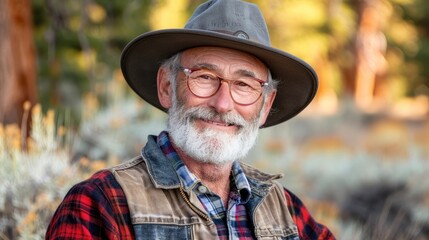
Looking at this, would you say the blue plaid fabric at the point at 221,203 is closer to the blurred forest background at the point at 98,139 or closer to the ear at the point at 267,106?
the ear at the point at 267,106

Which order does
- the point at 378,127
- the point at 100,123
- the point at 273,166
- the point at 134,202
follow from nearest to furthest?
the point at 134,202 < the point at 100,123 < the point at 273,166 < the point at 378,127

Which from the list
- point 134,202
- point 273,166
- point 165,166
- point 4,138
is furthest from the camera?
point 273,166

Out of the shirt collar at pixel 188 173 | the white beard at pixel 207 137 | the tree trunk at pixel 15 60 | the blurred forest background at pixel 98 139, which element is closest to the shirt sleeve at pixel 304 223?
the shirt collar at pixel 188 173

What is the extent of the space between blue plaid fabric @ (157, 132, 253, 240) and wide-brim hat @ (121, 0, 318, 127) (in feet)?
1.28

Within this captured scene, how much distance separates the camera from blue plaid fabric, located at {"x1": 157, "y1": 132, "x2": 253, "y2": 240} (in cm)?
339

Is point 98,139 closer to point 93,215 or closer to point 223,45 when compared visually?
point 223,45

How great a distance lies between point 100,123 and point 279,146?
13.8ft

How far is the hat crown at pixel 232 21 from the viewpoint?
11.7ft

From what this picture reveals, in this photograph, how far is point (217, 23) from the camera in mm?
3578

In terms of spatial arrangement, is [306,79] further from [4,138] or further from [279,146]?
[279,146]

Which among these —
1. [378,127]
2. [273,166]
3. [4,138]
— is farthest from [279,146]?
[378,127]

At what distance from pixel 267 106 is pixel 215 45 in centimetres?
50

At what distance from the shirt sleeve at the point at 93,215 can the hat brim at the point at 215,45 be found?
69 cm

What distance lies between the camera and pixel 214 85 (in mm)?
3533
